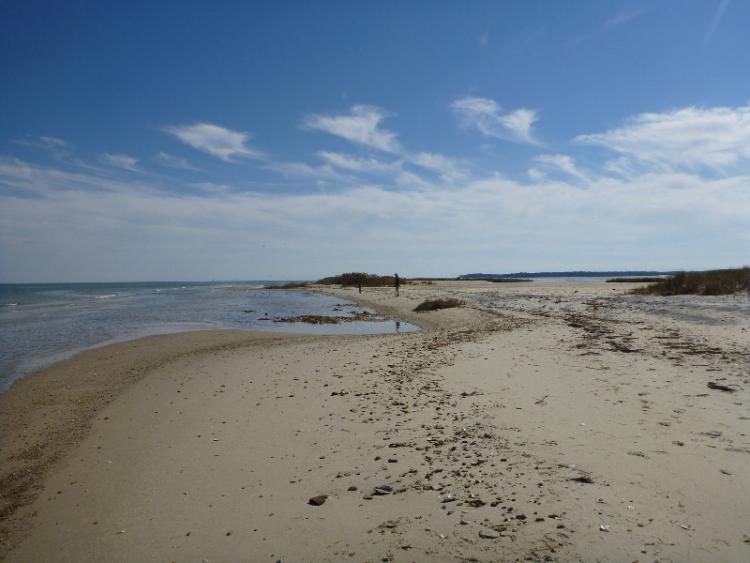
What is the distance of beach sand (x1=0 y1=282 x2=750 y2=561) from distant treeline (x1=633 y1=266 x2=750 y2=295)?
20.1 metres

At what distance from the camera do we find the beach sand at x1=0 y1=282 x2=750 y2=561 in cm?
401

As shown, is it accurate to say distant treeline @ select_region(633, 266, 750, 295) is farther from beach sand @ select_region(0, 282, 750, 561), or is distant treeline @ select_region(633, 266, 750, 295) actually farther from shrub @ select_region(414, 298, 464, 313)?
beach sand @ select_region(0, 282, 750, 561)

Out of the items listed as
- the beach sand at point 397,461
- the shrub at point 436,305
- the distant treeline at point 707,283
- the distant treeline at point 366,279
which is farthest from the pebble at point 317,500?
the distant treeline at point 366,279

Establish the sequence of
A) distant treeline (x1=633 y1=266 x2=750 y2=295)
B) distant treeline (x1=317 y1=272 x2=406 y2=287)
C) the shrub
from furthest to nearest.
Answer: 1. distant treeline (x1=317 y1=272 x2=406 y2=287)
2. the shrub
3. distant treeline (x1=633 y1=266 x2=750 y2=295)

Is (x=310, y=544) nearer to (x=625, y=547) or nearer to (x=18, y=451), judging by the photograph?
(x=625, y=547)

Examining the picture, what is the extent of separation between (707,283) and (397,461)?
102 ft

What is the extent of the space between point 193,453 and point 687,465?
238 inches

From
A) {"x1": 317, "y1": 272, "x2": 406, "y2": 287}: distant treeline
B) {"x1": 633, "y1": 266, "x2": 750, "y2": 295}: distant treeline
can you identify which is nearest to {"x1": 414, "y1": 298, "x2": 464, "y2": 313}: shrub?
{"x1": 633, "y1": 266, "x2": 750, "y2": 295}: distant treeline

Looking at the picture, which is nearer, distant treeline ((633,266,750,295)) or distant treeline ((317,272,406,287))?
distant treeline ((633,266,750,295))

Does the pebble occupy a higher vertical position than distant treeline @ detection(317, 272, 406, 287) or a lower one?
lower

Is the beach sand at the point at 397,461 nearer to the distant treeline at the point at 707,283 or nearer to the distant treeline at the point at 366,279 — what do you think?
the distant treeline at the point at 707,283

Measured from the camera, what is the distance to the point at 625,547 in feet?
12.0

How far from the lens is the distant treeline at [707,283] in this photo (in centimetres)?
2747

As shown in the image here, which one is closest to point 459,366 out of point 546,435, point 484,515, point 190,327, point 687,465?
point 546,435
